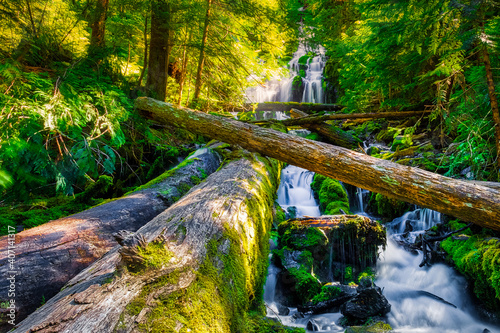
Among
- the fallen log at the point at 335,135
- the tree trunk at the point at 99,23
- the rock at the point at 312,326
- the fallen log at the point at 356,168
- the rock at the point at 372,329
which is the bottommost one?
the rock at the point at 312,326

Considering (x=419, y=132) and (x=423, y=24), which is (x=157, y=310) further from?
(x=419, y=132)

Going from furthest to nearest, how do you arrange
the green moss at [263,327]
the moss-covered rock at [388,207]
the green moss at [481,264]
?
the moss-covered rock at [388,207]
the green moss at [481,264]
the green moss at [263,327]

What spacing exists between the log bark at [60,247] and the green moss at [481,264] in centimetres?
498

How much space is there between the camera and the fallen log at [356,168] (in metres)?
3.10

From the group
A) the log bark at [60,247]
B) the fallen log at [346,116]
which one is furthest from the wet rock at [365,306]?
the fallen log at [346,116]

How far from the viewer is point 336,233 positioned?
5.41m

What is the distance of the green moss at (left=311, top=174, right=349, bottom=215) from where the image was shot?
7.17m

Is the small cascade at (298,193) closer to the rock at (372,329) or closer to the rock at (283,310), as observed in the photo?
the rock at (283,310)

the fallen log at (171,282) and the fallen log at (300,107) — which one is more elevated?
the fallen log at (300,107)

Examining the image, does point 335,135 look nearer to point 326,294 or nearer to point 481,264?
point 481,264

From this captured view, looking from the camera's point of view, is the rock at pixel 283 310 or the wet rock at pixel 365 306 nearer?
the wet rock at pixel 365 306

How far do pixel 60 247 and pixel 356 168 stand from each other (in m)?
3.81

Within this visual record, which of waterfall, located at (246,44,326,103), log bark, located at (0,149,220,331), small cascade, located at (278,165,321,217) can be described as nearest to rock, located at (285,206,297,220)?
small cascade, located at (278,165,321,217)

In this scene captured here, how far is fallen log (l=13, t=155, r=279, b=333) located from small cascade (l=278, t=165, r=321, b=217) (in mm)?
5504
